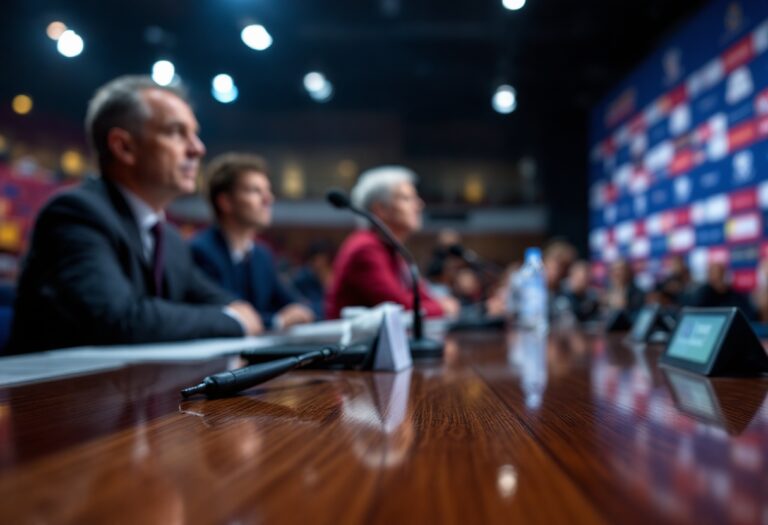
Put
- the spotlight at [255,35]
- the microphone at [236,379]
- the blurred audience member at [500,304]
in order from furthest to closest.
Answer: the spotlight at [255,35], the blurred audience member at [500,304], the microphone at [236,379]

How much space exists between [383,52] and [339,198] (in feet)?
18.8

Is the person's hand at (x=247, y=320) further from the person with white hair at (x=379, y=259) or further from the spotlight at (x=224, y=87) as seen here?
the spotlight at (x=224, y=87)

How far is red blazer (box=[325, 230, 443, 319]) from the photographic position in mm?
1922

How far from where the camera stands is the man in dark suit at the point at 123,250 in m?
1.07

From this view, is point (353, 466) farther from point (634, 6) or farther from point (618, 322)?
point (634, 6)

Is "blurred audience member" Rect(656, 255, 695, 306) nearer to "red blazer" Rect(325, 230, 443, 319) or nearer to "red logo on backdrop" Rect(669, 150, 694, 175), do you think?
"red logo on backdrop" Rect(669, 150, 694, 175)

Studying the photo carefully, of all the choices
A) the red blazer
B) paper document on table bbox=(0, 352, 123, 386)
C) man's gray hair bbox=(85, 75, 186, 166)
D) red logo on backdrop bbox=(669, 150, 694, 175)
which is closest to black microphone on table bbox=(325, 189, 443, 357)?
paper document on table bbox=(0, 352, 123, 386)

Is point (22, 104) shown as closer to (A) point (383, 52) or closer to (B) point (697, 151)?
(A) point (383, 52)

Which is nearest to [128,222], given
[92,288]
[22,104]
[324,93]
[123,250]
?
[123,250]

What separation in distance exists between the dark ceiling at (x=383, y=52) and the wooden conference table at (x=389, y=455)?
202 inches

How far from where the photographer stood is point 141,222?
1365 mm

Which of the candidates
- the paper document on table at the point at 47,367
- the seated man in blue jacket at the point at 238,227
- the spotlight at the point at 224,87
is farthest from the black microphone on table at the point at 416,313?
the spotlight at the point at 224,87

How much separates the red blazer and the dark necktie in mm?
751

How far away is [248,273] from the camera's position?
2.40m
